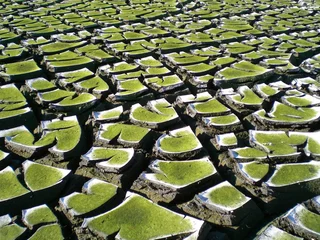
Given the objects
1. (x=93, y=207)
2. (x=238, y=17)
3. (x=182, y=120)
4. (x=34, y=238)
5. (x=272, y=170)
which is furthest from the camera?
(x=238, y=17)

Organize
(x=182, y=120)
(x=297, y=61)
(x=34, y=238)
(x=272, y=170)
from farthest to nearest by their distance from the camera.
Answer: (x=297, y=61) < (x=182, y=120) < (x=272, y=170) < (x=34, y=238)

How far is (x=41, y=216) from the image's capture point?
1185mm

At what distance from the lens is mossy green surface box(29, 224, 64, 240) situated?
43.4 inches

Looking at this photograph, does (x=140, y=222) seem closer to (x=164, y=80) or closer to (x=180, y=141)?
(x=180, y=141)

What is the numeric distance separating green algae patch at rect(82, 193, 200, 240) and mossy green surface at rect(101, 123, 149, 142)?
1.28 feet

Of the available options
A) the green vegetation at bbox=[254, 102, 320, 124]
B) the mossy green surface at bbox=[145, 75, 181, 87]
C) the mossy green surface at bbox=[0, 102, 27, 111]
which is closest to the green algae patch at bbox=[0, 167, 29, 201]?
the mossy green surface at bbox=[0, 102, 27, 111]

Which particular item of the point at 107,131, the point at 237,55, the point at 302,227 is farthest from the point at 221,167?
the point at 237,55

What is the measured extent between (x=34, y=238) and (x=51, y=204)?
178 millimetres

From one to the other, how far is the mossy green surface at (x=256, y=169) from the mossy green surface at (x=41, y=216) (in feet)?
2.26

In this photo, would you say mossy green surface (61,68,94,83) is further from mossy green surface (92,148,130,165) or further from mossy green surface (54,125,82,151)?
mossy green surface (92,148,130,165)

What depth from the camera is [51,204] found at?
4.15 ft

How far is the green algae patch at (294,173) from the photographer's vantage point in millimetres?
1299

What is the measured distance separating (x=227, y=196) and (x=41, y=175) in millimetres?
671

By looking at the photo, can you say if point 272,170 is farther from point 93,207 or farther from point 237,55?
point 237,55
